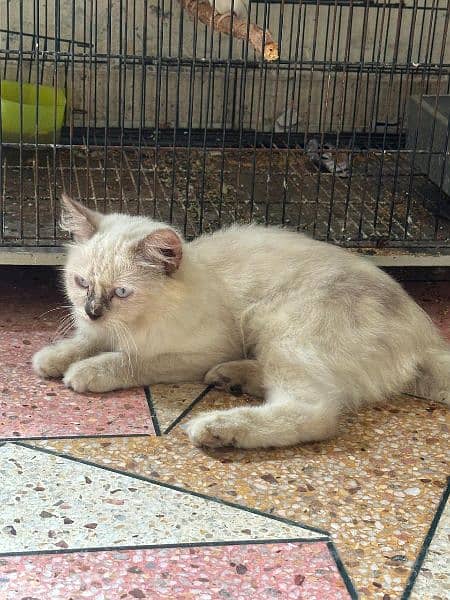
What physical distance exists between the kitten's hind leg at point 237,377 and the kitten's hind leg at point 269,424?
25 cm

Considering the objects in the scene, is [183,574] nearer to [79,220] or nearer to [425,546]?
[425,546]

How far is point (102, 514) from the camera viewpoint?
79.4 inches

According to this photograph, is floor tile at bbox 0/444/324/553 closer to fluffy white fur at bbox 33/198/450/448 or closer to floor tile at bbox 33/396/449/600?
floor tile at bbox 33/396/449/600

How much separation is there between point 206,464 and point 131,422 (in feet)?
0.96

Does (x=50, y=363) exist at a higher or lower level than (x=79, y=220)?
lower

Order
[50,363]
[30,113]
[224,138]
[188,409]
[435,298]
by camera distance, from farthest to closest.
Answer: [30,113], [435,298], [224,138], [50,363], [188,409]

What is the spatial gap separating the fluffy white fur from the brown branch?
0.64 meters

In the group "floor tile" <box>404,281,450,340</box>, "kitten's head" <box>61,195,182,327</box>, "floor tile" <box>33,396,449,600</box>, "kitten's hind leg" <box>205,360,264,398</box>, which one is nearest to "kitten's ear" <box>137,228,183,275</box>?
"kitten's head" <box>61,195,182,327</box>

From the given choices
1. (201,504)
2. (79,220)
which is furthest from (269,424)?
(79,220)

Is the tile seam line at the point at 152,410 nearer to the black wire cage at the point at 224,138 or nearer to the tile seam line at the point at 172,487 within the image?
the tile seam line at the point at 172,487

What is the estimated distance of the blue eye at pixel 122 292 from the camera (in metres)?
2.45

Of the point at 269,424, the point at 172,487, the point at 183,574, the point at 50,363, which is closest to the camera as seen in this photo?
the point at 183,574

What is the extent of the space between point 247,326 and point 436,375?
1.82ft

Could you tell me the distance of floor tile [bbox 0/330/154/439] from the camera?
2.37 m
